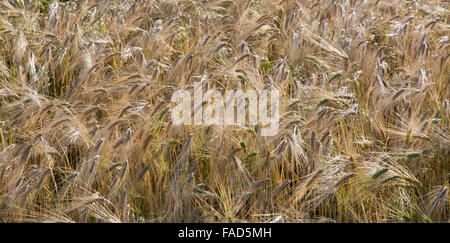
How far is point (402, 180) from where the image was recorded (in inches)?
87.4

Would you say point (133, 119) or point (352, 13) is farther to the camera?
point (352, 13)

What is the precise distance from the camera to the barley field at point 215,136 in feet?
7.12

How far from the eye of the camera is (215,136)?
245cm

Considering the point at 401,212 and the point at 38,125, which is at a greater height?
the point at 38,125

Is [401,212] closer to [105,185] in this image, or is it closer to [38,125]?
[105,185]

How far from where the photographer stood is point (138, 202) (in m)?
2.27

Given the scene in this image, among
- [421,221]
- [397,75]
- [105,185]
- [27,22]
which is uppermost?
[27,22]

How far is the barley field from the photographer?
2170 millimetres

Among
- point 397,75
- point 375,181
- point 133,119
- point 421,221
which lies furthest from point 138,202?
point 397,75

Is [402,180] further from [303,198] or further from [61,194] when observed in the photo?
[61,194]

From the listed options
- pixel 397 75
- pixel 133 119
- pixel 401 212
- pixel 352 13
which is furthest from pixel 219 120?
pixel 352 13

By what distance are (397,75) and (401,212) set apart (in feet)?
4.35

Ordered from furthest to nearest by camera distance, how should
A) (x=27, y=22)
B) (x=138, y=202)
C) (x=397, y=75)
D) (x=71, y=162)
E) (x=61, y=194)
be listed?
(x=27, y=22) → (x=397, y=75) → (x=71, y=162) → (x=138, y=202) → (x=61, y=194)

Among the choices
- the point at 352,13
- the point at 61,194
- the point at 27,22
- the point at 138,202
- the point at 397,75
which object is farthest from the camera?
the point at 352,13
